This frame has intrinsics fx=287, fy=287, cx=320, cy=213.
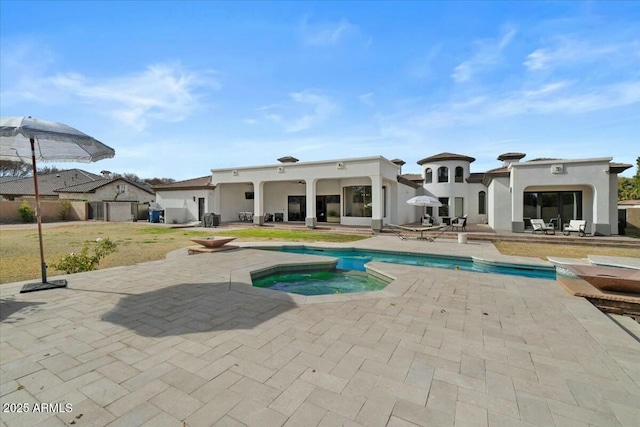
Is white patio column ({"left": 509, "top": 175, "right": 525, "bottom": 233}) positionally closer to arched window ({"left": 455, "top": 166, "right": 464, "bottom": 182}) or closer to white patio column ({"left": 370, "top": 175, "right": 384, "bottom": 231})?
white patio column ({"left": 370, "top": 175, "right": 384, "bottom": 231})

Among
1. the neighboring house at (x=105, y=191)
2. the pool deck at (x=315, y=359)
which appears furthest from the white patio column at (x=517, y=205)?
the neighboring house at (x=105, y=191)

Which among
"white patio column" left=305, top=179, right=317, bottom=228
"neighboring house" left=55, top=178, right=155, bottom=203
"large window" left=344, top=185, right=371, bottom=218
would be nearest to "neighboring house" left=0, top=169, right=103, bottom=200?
"neighboring house" left=55, top=178, right=155, bottom=203

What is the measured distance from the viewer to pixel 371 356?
316 centimetres

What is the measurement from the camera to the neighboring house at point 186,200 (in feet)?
79.7

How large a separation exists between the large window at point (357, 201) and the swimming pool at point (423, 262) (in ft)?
28.1

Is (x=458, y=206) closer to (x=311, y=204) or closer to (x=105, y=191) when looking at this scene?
(x=311, y=204)

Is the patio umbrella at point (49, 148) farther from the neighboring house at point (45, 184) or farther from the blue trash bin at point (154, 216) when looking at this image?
the neighboring house at point (45, 184)

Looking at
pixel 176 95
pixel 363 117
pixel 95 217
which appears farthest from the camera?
pixel 95 217

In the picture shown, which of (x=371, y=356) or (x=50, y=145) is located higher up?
Result: (x=50, y=145)

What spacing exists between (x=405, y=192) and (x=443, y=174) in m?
4.40

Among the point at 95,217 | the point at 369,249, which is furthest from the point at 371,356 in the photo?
the point at 95,217

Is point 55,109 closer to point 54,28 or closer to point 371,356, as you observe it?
point 54,28

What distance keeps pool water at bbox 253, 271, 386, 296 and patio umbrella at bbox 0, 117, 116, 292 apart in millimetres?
4249

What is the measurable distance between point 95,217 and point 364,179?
28328 mm
